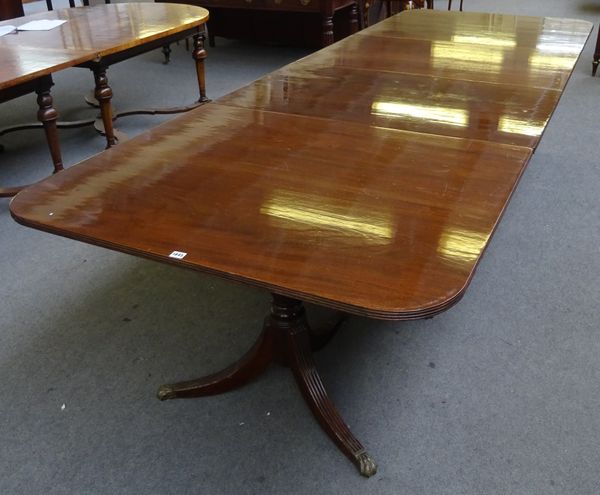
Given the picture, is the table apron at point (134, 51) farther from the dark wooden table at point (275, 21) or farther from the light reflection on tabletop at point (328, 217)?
the light reflection on tabletop at point (328, 217)

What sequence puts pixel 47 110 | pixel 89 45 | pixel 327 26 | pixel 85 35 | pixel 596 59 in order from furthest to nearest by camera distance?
pixel 596 59
pixel 327 26
pixel 85 35
pixel 89 45
pixel 47 110

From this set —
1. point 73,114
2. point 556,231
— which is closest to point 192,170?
point 556,231

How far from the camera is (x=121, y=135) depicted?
2.95 meters

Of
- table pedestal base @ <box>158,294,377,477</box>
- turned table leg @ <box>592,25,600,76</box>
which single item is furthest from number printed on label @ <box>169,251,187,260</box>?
turned table leg @ <box>592,25,600,76</box>

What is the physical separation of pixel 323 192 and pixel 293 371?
460 mm

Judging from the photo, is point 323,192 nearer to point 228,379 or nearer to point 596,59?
point 228,379

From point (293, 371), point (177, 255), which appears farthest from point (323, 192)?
point (293, 371)

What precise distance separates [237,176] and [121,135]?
192 centimetres

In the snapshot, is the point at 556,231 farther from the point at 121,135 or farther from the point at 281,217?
the point at 121,135

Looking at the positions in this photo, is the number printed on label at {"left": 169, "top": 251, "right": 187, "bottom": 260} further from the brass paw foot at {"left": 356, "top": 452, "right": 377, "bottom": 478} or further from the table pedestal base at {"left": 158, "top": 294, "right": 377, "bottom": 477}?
the brass paw foot at {"left": 356, "top": 452, "right": 377, "bottom": 478}

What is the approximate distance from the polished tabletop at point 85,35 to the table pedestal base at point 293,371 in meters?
1.26

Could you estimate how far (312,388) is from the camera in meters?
1.34

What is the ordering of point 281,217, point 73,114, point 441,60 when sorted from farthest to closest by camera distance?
point 73,114 < point 441,60 < point 281,217

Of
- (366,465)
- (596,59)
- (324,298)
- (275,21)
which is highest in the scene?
(324,298)
